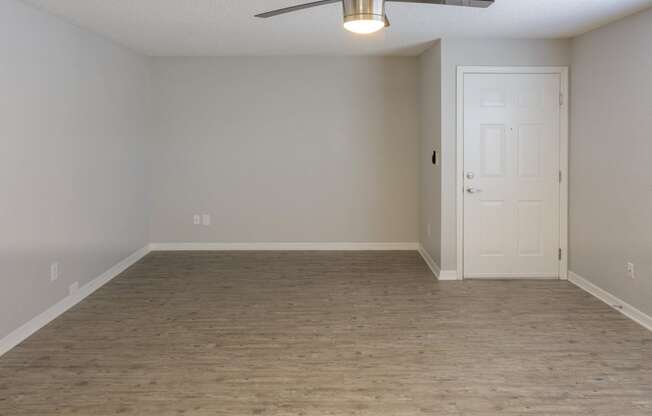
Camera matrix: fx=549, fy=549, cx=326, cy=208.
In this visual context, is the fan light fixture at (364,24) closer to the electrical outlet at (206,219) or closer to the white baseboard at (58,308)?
the white baseboard at (58,308)

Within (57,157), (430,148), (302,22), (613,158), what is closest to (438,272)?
(430,148)

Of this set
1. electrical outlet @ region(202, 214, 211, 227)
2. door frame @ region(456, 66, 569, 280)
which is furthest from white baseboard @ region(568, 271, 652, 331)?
electrical outlet @ region(202, 214, 211, 227)

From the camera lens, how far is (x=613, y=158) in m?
4.21

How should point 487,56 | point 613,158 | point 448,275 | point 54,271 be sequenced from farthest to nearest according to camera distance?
point 448,275 < point 487,56 < point 613,158 < point 54,271

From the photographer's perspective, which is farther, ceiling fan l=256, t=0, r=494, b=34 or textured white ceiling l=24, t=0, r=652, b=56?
textured white ceiling l=24, t=0, r=652, b=56

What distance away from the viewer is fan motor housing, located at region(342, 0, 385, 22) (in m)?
2.33

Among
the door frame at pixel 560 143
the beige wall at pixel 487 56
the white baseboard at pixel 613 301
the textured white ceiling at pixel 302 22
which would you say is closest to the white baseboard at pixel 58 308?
the textured white ceiling at pixel 302 22

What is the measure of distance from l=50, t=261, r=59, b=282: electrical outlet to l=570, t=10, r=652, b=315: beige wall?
4173 mm

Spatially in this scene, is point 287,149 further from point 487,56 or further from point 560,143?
point 560,143

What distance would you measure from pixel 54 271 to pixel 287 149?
305 cm

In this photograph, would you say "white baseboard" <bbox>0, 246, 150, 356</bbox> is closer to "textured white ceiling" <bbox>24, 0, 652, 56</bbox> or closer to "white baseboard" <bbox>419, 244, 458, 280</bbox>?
"textured white ceiling" <bbox>24, 0, 652, 56</bbox>

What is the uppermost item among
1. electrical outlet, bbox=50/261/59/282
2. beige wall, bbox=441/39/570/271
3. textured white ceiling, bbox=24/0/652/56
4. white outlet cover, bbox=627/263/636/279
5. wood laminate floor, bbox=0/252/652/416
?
textured white ceiling, bbox=24/0/652/56

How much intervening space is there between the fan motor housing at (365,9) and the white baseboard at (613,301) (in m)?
2.87

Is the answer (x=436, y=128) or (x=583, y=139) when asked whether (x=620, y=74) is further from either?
(x=436, y=128)
